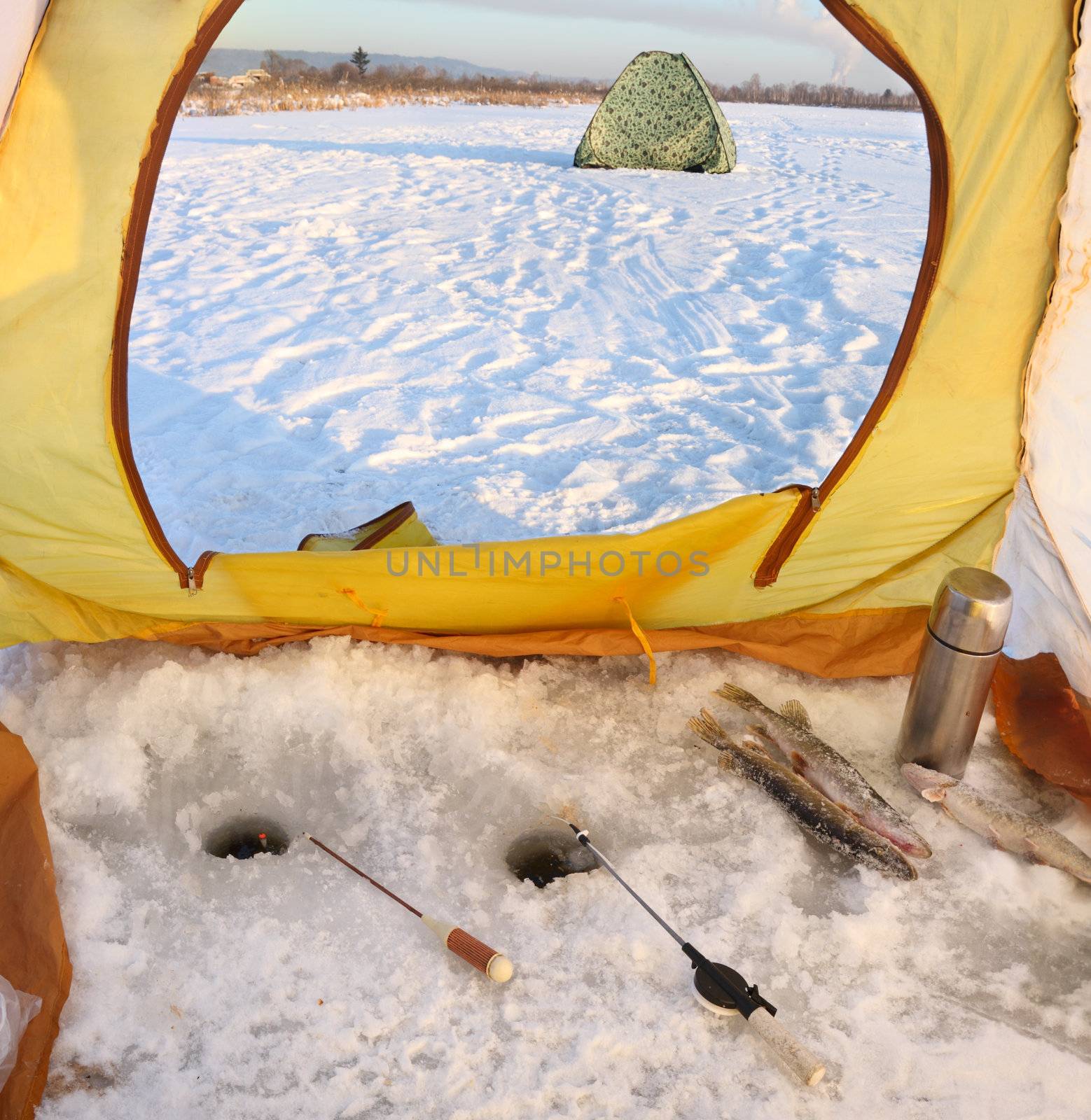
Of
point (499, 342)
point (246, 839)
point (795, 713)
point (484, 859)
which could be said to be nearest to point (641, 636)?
point (795, 713)

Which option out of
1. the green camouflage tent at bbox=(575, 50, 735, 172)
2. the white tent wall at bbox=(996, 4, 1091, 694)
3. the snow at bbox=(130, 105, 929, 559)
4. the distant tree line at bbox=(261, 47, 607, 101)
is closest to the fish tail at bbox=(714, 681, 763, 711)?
the white tent wall at bbox=(996, 4, 1091, 694)

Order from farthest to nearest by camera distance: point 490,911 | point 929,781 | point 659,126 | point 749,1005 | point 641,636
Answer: point 659,126 < point 641,636 < point 929,781 < point 490,911 < point 749,1005

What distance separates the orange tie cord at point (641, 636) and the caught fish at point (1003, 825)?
0.57 metres

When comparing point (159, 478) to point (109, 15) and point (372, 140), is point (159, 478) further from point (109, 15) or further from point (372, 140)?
point (372, 140)

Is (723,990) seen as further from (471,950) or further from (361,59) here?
(361,59)

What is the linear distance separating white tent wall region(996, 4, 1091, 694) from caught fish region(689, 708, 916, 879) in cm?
66

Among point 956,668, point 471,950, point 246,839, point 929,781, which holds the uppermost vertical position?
point 956,668

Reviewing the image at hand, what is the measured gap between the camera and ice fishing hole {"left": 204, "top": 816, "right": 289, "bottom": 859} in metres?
1.76

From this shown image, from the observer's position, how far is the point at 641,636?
211 cm

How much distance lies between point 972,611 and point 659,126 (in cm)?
761

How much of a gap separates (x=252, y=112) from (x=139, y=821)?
13358 millimetres

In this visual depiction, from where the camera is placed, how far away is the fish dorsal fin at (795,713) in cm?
204

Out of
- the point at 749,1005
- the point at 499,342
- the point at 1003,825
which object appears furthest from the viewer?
the point at 499,342

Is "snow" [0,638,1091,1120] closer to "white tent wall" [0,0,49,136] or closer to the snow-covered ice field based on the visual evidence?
the snow-covered ice field
